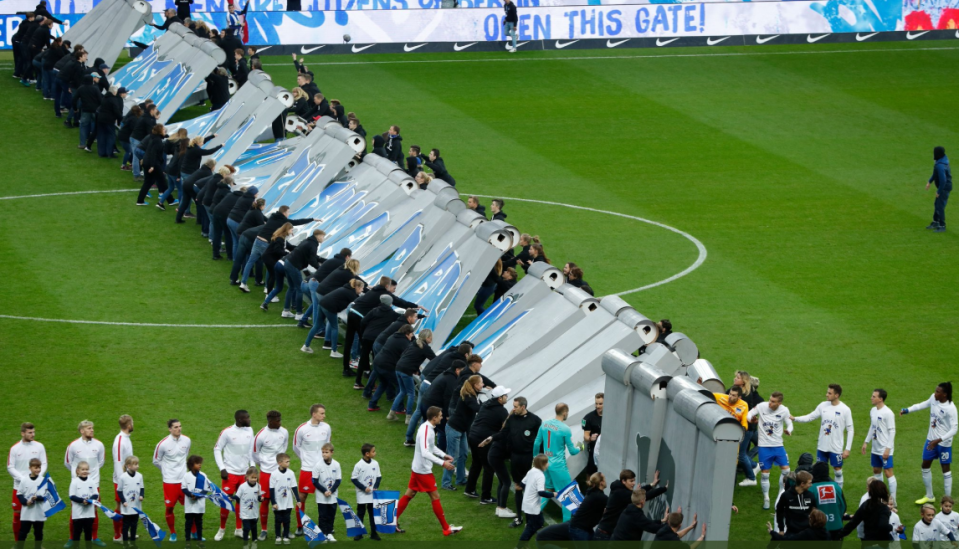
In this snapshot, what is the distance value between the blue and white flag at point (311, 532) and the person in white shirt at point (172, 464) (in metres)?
1.48

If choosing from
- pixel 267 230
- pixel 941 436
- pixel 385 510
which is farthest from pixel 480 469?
pixel 267 230

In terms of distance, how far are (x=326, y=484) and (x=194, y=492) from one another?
159 cm

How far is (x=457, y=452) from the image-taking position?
18.0 m

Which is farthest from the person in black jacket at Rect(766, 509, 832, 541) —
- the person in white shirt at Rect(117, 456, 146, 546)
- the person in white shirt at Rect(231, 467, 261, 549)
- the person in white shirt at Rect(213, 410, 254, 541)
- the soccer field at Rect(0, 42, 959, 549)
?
the person in white shirt at Rect(117, 456, 146, 546)

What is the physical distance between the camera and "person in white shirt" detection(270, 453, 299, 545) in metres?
15.7

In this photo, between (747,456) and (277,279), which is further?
(277,279)

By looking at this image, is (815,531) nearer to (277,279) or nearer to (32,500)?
(32,500)

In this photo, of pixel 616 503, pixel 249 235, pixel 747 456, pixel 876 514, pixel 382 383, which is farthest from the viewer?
pixel 249 235

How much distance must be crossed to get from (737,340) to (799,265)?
4626 mm

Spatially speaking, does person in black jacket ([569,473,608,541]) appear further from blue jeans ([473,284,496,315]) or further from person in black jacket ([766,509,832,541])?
blue jeans ([473,284,496,315])

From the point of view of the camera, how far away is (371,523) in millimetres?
16078

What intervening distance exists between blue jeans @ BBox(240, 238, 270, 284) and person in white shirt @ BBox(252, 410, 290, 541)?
8.37 m

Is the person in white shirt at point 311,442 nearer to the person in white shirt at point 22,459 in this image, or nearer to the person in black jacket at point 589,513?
the person in white shirt at point 22,459

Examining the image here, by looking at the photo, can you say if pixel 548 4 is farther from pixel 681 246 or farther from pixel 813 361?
pixel 813 361
